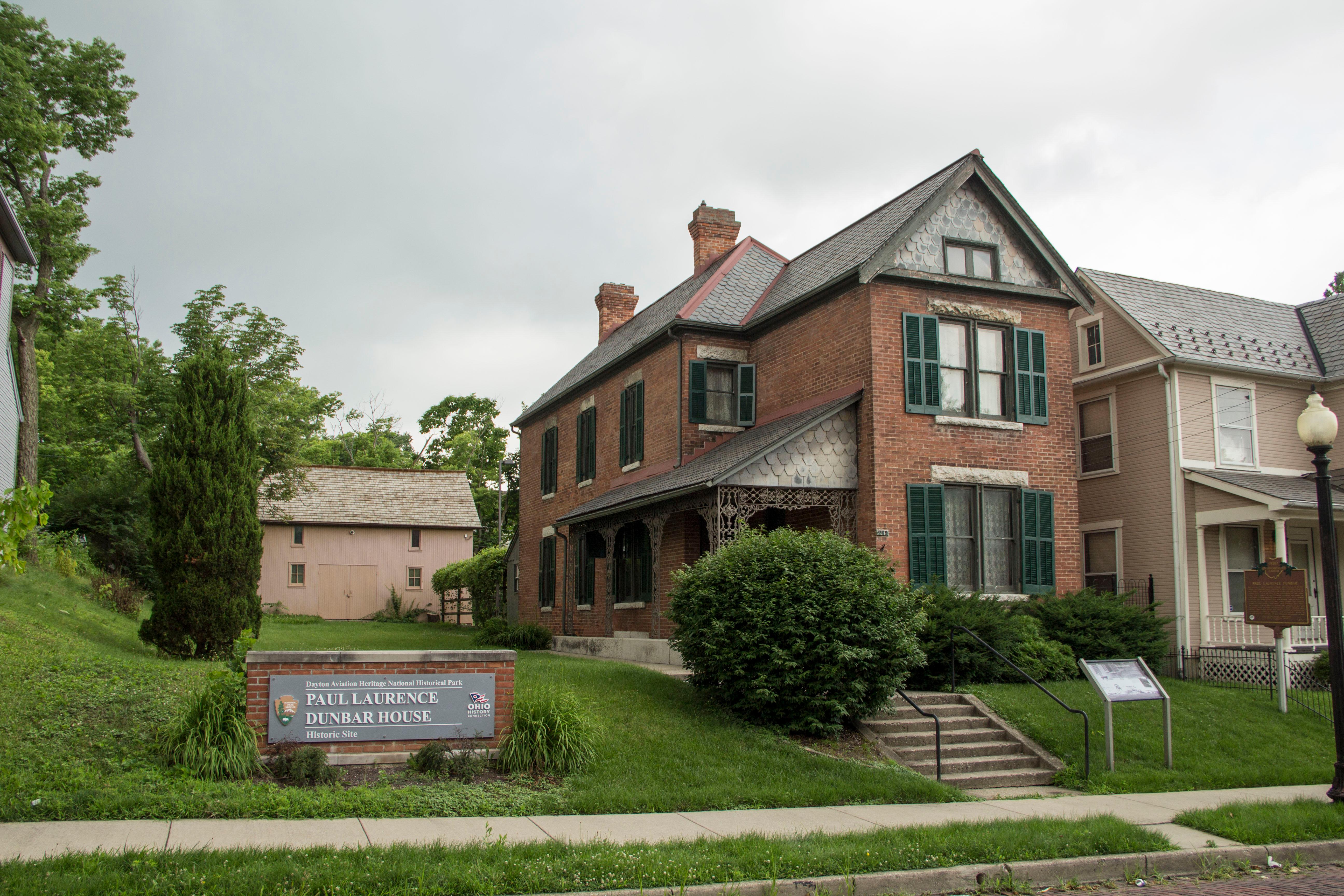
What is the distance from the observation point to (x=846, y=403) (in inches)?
669

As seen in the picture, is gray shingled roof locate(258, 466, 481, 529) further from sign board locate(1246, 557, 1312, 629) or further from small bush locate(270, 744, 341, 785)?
small bush locate(270, 744, 341, 785)

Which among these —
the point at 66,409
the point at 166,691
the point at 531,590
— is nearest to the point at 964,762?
the point at 166,691

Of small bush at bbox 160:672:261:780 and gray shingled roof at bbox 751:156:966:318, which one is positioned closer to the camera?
small bush at bbox 160:672:261:780

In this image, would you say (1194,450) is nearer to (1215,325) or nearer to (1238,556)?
(1238,556)

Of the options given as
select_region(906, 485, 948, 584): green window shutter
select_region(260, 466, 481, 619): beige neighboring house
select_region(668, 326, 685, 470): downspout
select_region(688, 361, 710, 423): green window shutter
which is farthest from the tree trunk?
select_region(906, 485, 948, 584): green window shutter

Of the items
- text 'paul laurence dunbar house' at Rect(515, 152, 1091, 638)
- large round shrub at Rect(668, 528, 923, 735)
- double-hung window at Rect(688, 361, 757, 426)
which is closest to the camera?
large round shrub at Rect(668, 528, 923, 735)

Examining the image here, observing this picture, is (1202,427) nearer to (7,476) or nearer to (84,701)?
(84,701)

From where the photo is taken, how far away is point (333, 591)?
41156mm

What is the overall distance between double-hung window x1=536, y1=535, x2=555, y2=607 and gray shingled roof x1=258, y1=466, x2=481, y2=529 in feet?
50.9

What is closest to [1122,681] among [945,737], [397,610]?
[945,737]

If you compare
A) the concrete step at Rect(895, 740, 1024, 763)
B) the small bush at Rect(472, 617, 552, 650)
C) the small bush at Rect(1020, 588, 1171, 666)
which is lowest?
the concrete step at Rect(895, 740, 1024, 763)

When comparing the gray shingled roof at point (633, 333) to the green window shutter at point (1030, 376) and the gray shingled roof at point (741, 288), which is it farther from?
the green window shutter at point (1030, 376)

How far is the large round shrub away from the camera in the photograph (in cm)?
1190

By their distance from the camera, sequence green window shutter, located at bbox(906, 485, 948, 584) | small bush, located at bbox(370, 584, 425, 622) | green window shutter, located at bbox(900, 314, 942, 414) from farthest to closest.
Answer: small bush, located at bbox(370, 584, 425, 622) → green window shutter, located at bbox(900, 314, 942, 414) → green window shutter, located at bbox(906, 485, 948, 584)
